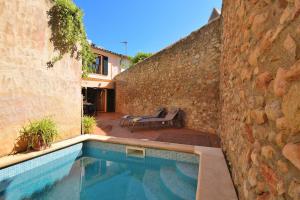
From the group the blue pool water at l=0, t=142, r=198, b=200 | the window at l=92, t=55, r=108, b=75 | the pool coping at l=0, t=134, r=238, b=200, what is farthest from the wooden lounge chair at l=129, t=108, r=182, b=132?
the window at l=92, t=55, r=108, b=75

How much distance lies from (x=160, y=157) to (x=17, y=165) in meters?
3.55

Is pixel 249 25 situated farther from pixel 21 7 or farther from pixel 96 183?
pixel 21 7

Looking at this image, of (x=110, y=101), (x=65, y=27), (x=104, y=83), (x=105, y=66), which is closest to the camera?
(x=65, y=27)

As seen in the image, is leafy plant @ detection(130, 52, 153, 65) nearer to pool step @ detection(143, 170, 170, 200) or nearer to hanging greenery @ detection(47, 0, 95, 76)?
hanging greenery @ detection(47, 0, 95, 76)

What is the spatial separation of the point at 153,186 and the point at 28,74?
4.31 metres

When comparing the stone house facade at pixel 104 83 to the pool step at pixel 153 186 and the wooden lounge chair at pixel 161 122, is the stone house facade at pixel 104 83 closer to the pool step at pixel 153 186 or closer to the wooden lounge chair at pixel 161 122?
the wooden lounge chair at pixel 161 122

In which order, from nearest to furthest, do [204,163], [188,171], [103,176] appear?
[204,163], [188,171], [103,176]

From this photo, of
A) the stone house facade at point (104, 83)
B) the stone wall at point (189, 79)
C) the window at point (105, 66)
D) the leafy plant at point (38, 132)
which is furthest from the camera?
the window at point (105, 66)

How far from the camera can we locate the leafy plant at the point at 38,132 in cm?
457

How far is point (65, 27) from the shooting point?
550cm

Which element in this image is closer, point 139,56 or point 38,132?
point 38,132

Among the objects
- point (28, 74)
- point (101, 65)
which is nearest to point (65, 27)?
point (28, 74)

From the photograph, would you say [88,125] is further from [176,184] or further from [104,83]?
[104,83]

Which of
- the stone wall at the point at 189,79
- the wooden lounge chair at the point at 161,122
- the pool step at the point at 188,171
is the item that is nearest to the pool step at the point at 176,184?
the pool step at the point at 188,171
